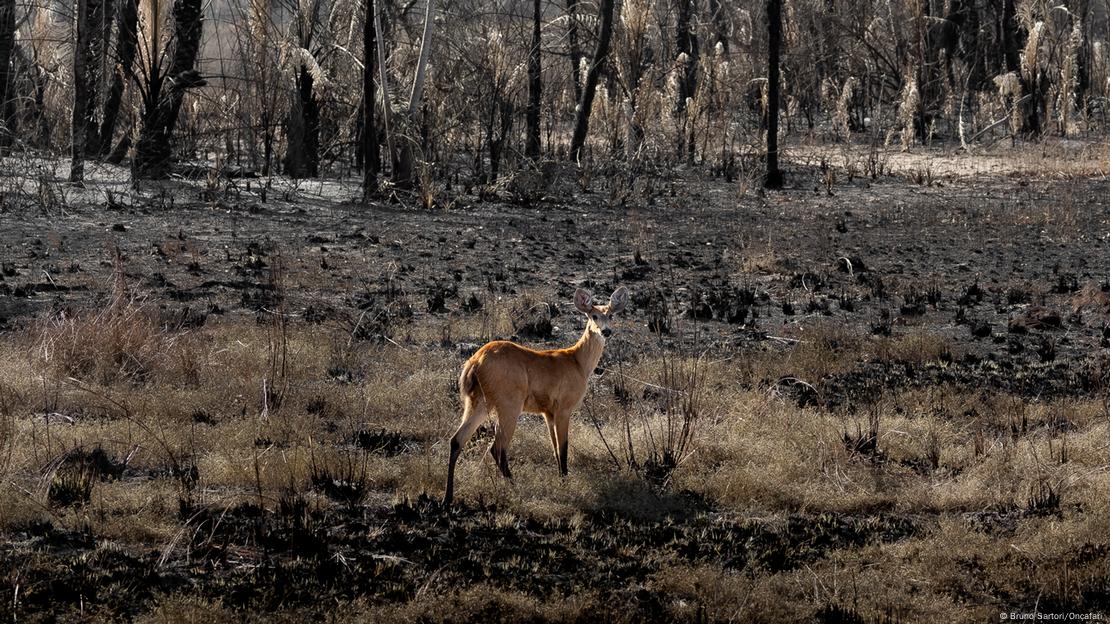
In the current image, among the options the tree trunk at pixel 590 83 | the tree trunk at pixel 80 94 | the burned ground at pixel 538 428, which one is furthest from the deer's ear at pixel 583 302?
the tree trunk at pixel 590 83

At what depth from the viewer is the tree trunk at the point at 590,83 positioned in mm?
21062

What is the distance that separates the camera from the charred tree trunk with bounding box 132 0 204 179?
59.9 ft

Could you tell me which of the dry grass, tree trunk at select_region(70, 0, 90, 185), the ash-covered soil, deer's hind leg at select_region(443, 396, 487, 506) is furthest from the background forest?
deer's hind leg at select_region(443, 396, 487, 506)

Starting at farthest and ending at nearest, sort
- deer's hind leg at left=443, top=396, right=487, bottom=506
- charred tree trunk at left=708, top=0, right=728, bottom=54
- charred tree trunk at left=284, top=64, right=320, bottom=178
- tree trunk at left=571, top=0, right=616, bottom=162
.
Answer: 1. charred tree trunk at left=708, top=0, right=728, bottom=54
2. tree trunk at left=571, top=0, right=616, bottom=162
3. charred tree trunk at left=284, top=64, right=320, bottom=178
4. deer's hind leg at left=443, top=396, right=487, bottom=506

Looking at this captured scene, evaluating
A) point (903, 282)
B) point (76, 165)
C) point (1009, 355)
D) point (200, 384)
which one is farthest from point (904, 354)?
point (76, 165)

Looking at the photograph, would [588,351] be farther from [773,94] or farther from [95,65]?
[95,65]

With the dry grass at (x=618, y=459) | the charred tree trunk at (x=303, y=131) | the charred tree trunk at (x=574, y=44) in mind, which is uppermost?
the charred tree trunk at (x=574, y=44)

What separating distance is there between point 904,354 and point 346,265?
20.5ft

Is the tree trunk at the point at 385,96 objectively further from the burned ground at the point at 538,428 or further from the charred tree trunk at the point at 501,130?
the burned ground at the point at 538,428

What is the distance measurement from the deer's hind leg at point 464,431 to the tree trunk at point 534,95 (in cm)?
1436

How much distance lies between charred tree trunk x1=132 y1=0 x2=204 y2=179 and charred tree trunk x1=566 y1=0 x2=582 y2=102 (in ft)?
22.0

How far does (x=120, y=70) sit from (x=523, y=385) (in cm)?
1411

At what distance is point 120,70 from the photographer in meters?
18.9

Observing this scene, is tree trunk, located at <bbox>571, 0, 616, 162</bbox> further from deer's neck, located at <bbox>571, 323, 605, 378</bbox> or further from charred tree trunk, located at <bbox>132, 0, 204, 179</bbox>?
deer's neck, located at <bbox>571, 323, 605, 378</bbox>
